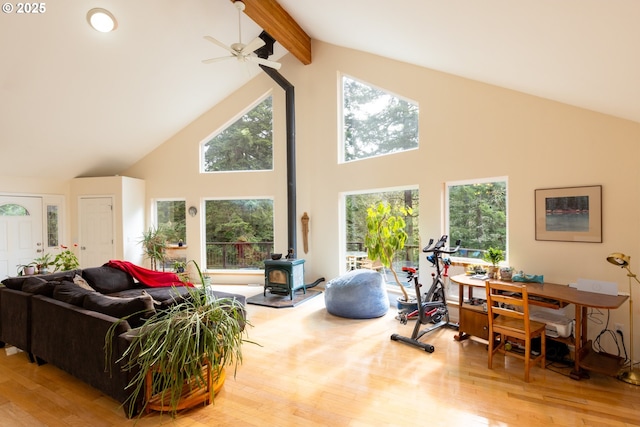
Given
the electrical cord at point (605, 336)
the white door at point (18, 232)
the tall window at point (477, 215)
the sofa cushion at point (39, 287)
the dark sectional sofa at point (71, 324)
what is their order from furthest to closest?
the white door at point (18, 232) < the tall window at point (477, 215) < the sofa cushion at point (39, 287) < the electrical cord at point (605, 336) < the dark sectional sofa at point (71, 324)

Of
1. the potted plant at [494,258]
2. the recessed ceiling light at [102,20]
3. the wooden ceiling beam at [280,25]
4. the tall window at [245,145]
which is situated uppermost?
the wooden ceiling beam at [280,25]

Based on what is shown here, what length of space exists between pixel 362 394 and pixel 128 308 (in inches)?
79.4

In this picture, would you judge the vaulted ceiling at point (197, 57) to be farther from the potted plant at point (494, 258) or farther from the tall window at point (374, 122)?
the potted plant at point (494, 258)

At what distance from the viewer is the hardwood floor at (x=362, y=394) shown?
2268mm

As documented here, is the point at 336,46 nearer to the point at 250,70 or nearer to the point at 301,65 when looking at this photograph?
the point at 301,65

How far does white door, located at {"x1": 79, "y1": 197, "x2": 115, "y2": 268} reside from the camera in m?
6.56

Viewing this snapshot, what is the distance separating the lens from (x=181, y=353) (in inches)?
82.6

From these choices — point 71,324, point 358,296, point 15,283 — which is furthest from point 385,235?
point 15,283

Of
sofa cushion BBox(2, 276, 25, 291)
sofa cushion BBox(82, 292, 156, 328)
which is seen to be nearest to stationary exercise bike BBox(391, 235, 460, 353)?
sofa cushion BBox(82, 292, 156, 328)

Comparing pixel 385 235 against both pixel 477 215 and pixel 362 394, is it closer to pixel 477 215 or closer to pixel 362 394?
pixel 477 215

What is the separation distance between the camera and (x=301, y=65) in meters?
6.26

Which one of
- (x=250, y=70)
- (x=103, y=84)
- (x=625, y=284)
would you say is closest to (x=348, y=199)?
(x=250, y=70)

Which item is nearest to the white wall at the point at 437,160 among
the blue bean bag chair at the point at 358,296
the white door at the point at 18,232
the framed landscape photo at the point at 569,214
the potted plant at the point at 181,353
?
the framed landscape photo at the point at 569,214

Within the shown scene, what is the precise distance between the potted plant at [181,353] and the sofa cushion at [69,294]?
789mm
